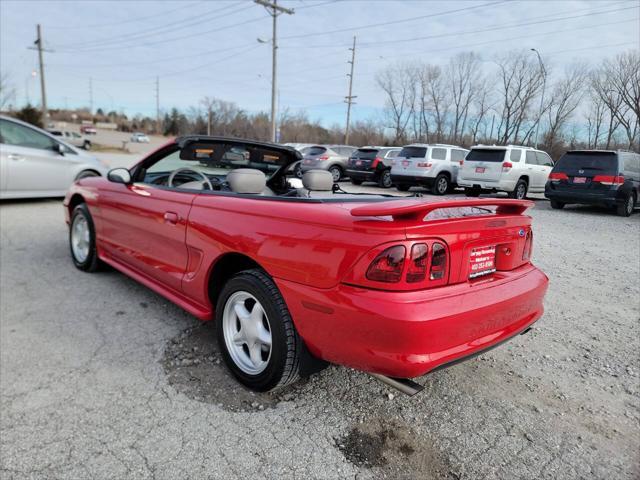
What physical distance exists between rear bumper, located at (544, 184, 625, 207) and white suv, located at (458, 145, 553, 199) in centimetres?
171

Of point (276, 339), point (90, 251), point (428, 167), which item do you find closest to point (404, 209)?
point (276, 339)

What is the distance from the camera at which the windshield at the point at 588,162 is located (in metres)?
10.5

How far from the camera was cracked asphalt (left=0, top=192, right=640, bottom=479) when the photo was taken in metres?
2.00

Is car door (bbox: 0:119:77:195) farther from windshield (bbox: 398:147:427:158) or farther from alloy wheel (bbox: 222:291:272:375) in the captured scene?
windshield (bbox: 398:147:427:158)

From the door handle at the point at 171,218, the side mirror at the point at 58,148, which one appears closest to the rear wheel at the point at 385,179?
the side mirror at the point at 58,148

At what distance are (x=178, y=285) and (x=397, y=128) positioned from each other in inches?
2154

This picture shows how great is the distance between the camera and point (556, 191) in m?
11.3

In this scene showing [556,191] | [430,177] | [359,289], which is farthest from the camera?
[430,177]

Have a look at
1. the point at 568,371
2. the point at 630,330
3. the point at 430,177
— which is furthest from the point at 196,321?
the point at 430,177

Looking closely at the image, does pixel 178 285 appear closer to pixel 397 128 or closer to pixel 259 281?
pixel 259 281

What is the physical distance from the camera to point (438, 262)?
78.4 inches

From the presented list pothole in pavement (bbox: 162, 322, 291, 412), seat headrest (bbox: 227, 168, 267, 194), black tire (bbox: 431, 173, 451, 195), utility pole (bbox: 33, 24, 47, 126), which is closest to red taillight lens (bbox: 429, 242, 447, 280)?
pothole in pavement (bbox: 162, 322, 291, 412)

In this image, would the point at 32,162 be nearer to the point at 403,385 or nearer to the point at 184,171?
the point at 184,171

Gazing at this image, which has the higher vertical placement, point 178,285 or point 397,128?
point 397,128
